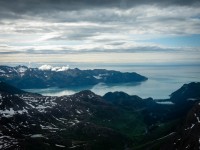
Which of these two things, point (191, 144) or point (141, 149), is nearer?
point (191, 144)

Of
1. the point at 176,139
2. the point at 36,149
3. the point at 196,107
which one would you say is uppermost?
the point at 196,107

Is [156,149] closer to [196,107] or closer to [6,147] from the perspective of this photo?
[196,107]

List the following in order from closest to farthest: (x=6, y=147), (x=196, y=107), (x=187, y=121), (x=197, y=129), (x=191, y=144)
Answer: (x=191, y=144) < (x=197, y=129) < (x=187, y=121) < (x=196, y=107) < (x=6, y=147)

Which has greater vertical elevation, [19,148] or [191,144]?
[191,144]

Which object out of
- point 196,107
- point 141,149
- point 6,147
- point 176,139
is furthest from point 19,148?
point 196,107

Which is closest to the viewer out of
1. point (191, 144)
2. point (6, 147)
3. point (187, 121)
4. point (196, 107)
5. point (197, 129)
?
point (191, 144)

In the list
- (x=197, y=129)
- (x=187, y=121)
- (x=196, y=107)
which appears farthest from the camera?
(x=196, y=107)

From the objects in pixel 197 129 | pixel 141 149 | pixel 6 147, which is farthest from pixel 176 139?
pixel 6 147

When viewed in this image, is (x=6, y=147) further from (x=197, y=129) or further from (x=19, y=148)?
(x=197, y=129)

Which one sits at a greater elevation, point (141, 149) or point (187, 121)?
point (187, 121)
